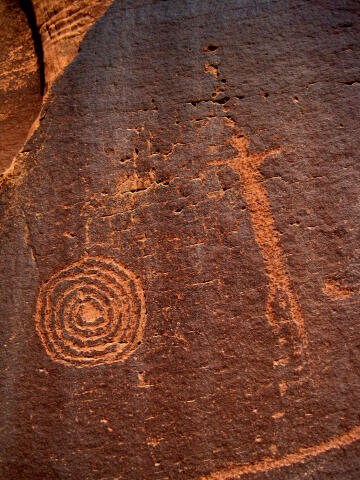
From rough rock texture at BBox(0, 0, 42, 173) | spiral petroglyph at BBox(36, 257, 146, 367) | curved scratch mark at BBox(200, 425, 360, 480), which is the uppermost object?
rough rock texture at BBox(0, 0, 42, 173)

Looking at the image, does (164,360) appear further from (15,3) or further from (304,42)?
(15,3)

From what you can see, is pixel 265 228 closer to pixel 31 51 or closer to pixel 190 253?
pixel 190 253

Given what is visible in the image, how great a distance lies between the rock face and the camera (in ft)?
5.44

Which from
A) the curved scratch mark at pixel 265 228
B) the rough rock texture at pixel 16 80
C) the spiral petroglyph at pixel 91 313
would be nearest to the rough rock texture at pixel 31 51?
the rough rock texture at pixel 16 80

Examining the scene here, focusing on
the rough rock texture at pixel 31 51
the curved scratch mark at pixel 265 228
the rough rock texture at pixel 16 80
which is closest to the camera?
the curved scratch mark at pixel 265 228

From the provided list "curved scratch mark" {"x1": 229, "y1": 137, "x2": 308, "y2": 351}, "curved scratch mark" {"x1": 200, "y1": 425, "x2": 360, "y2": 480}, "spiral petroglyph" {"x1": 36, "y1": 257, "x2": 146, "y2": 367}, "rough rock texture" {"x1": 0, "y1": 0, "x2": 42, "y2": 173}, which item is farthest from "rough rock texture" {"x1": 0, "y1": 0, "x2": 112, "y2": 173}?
"curved scratch mark" {"x1": 200, "y1": 425, "x2": 360, "y2": 480}

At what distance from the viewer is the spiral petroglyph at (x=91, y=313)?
5.82 ft

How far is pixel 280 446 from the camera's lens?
1.63 meters

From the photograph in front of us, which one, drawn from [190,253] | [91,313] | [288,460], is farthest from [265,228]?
[288,460]

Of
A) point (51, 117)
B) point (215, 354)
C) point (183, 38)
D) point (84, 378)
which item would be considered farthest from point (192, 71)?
point (84, 378)

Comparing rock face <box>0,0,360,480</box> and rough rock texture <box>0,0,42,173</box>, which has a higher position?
rough rock texture <box>0,0,42,173</box>

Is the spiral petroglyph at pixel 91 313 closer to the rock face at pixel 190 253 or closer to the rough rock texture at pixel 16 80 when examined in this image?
the rock face at pixel 190 253

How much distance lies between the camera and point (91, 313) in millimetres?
1808

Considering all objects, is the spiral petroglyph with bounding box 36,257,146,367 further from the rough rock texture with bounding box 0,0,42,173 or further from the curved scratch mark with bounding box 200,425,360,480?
the rough rock texture with bounding box 0,0,42,173
